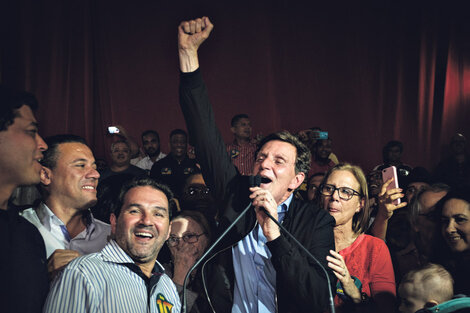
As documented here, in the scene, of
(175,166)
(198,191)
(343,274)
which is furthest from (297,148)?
(175,166)

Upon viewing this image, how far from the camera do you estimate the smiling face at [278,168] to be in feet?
7.36

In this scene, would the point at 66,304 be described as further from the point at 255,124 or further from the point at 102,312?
the point at 255,124

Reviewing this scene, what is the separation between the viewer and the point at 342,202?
2867mm

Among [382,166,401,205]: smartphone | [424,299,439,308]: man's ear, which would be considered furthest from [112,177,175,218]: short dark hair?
[382,166,401,205]: smartphone

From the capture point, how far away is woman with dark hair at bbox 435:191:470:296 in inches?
A: 95.7

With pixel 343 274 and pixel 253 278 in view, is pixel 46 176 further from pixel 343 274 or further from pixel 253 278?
pixel 343 274

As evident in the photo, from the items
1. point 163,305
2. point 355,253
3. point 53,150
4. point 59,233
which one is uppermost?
point 53,150

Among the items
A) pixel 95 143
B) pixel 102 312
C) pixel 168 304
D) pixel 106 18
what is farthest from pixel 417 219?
pixel 106 18

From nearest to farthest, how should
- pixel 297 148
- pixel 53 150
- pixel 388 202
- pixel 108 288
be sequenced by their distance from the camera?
1. pixel 108 288
2. pixel 297 148
3. pixel 53 150
4. pixel 388 202

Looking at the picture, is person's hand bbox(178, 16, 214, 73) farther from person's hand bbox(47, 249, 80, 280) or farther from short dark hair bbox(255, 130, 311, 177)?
person's hand bbox(47, 249, 80, 280)

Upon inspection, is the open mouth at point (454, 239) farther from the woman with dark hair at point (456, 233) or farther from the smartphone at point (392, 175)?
the smartphone at point (392, 175)

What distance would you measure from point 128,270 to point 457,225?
175cm

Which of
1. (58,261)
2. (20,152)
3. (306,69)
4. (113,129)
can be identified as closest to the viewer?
(20,152)

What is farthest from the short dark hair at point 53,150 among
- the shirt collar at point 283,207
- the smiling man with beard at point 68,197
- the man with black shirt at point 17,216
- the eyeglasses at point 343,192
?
the eyeglasses at point 343,192
